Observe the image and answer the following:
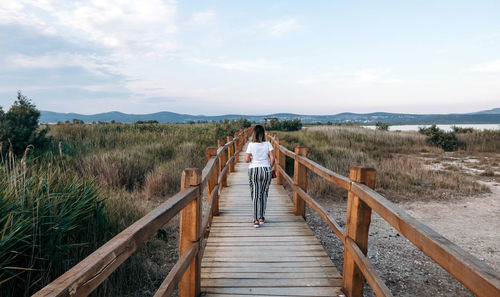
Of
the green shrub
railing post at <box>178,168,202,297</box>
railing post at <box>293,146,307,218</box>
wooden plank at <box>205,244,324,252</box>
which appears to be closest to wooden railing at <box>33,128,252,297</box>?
railing post at <box>178,168,202,297</box>

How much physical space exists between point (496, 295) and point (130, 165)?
9912 millimetres

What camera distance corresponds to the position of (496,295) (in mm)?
992

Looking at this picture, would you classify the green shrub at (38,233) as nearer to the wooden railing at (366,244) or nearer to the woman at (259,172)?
the woman at (259,172)

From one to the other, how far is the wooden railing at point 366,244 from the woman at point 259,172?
101cm

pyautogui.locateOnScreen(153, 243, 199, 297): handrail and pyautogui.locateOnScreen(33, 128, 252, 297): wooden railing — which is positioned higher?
pyautogui.locateOnScreen(33, 128, 252, 297): wooden railing

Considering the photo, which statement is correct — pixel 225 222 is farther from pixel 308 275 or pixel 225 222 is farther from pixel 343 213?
pixel 343 213

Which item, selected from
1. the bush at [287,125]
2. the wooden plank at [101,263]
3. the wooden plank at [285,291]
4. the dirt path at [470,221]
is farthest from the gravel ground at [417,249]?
the bush at [287,125]

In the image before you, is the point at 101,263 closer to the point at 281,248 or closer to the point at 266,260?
the point at 266,260

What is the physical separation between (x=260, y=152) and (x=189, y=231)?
228 cm

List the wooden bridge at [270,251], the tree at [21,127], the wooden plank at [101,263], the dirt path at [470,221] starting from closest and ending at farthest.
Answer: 1. the wooden plank at [101,263]
2. the wooden bridge at [270,251]
3. the dirt path at [470,221]
4. the tree at [21,127]

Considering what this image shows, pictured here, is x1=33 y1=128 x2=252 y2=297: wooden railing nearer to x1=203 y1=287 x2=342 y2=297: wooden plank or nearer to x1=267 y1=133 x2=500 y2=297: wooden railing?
x1=203 y1=287 x2=342 y2=297: wooden plank

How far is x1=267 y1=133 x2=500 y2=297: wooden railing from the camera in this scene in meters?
1.11

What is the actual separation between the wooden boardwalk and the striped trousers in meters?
0.26

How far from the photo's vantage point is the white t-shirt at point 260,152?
181 inches
